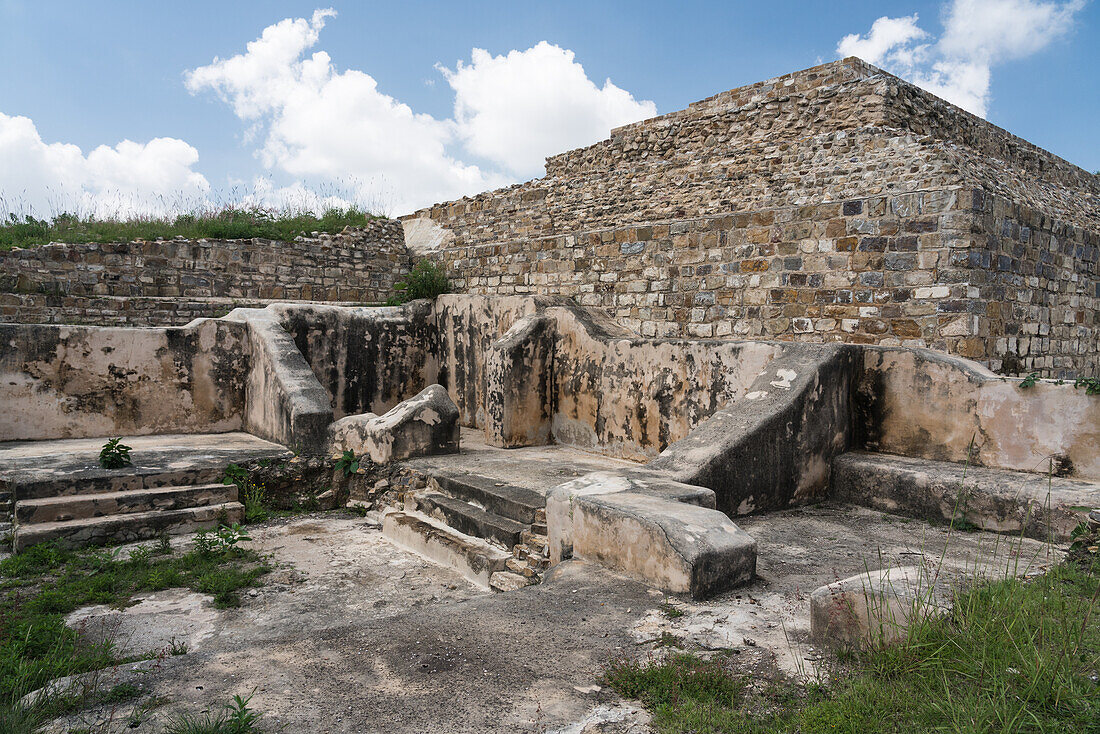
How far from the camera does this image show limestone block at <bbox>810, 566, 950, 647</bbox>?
A: 2.14 m

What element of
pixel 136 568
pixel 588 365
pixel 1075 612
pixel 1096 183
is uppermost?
pixel 1096 183

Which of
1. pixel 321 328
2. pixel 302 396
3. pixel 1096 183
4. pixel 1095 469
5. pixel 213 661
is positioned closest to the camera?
pixel 213 661

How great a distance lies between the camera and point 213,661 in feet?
7.47

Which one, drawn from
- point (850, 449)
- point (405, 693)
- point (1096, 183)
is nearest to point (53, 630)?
point (405, 693)

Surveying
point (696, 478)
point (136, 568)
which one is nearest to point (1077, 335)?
point (696, 478)

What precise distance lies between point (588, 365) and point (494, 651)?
4.31 meters

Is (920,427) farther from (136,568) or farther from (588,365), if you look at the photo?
(136,568)

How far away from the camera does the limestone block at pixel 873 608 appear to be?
7.01 feet

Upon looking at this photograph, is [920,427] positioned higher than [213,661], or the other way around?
[920,427]

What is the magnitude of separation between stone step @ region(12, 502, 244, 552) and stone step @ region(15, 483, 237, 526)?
46mm

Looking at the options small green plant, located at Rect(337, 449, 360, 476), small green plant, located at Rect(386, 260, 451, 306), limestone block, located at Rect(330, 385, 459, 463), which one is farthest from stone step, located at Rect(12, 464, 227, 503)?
small green plant, located at Rect(386, 260, 451, 306)

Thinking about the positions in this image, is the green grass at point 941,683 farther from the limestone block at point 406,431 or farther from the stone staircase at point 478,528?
the limestone block at point 406,431

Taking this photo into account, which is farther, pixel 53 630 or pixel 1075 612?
pixel 53 630

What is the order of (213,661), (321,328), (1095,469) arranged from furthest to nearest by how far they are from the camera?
(321,328) → (1095,469) → (213,661)
